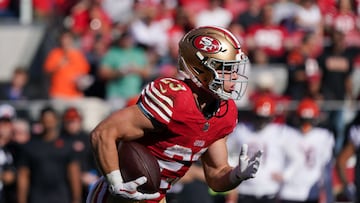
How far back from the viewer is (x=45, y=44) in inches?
515

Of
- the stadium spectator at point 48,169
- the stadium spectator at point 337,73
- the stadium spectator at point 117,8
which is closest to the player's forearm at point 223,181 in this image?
the stadium spectator at point 48,169

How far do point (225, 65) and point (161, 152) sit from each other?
59 centimetres

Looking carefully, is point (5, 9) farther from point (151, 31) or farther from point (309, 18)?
point (309, 18)

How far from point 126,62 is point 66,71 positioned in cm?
72

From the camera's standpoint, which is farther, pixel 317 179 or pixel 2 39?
pixel 2 39

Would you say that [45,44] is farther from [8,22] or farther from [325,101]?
[325,101]

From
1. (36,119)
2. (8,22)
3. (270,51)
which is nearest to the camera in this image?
(36,119)

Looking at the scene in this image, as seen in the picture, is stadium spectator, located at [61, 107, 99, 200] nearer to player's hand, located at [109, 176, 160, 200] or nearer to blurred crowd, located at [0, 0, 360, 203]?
blurred crowd, located at [0, 0, 360, 203]

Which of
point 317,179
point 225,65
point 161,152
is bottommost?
point 317,179

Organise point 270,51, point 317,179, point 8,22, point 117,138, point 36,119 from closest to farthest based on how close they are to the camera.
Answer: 1. point 117,138
2. point 317,179
3. point 36,119
4. point 270,51
5. point 8,22

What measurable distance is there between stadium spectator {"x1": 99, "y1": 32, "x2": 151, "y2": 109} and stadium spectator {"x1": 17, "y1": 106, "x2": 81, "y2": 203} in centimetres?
125

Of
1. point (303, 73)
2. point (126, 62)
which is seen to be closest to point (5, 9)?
point (126, 62)

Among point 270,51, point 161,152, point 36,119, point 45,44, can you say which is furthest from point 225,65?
point 45,44

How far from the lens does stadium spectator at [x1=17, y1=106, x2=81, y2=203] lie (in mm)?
10141
